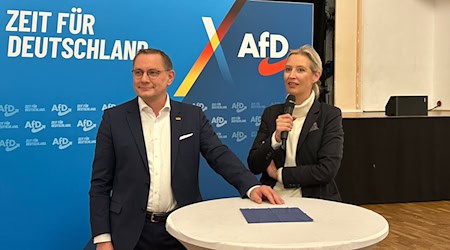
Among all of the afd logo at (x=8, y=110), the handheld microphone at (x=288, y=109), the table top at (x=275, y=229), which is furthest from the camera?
the afd logo at (x=8, y=110)

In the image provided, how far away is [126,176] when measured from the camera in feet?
7.83

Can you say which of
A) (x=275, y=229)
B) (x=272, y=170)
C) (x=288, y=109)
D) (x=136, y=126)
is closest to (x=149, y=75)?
(x=136, y=126)

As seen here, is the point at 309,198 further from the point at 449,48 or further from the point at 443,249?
the point at 449,48

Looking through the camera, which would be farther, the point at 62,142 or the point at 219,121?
the point at 219,121

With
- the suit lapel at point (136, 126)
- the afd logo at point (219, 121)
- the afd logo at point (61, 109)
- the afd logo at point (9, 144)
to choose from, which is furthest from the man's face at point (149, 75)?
the afd logo at point (219, 121)

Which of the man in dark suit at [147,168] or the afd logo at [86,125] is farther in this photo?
the afd logo at [86,125]

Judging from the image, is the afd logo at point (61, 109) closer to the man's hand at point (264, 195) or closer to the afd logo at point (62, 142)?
the afd logo at point (62, 142)

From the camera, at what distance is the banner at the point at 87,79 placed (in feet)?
10.6

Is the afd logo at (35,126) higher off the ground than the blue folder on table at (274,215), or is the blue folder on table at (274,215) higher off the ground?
the afd logo at (35,126)

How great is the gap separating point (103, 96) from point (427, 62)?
21.2ft

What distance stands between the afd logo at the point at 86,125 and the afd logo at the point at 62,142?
125 mm

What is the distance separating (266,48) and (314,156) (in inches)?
56.8

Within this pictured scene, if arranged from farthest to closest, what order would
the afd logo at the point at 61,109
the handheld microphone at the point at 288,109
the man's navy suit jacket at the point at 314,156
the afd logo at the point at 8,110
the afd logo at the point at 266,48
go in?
the afd logo at the point at 266,48
the afd logo at the point at 61,109
the afd logo at the point at 8,110
the man's navy suit jacket at the point at 314,156
the handheld microphone at the point at 288,109

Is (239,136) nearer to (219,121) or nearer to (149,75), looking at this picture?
(219,121)
